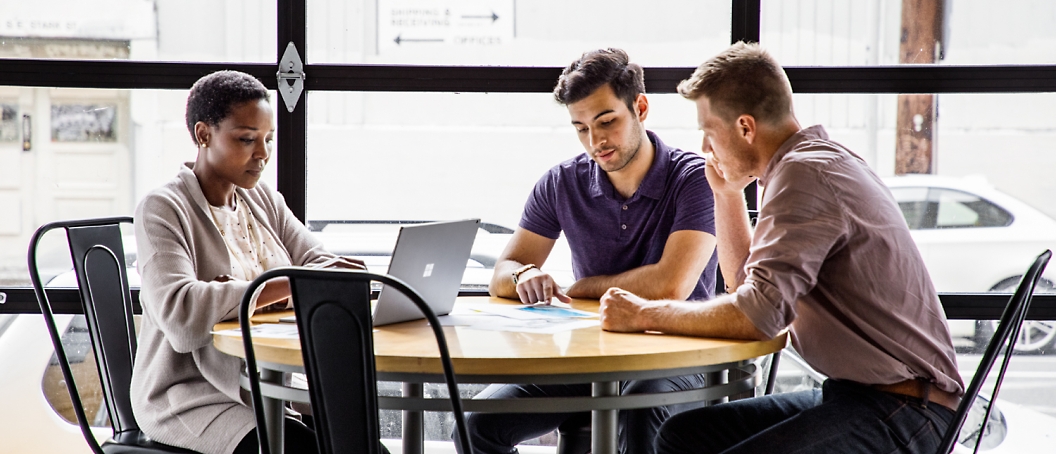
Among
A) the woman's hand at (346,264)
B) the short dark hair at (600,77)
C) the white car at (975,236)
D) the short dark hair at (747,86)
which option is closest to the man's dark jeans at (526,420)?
the woman's hand at (346,264)

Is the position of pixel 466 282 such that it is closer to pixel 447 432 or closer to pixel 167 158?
pixel 447 432

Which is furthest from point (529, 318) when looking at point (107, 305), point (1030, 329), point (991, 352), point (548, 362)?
point (1030, 329)

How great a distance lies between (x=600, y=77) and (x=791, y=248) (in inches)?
41.4

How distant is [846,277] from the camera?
1.75 m

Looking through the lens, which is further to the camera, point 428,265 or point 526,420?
point 526,420

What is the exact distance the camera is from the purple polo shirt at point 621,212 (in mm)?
2527

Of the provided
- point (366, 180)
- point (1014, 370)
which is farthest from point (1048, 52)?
point (366, 180)

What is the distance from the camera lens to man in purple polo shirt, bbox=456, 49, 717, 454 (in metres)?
2.38

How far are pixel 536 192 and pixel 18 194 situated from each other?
5.78 ft

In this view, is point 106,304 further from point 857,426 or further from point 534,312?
point 857,426

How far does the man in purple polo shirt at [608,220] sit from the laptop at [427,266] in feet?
1.13

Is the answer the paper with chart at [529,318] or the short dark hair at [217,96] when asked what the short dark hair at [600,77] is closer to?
the paper with chart at [529,318]

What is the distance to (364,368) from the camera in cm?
144

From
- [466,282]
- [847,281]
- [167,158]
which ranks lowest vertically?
[466,282]
